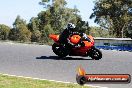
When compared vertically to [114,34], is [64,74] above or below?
above

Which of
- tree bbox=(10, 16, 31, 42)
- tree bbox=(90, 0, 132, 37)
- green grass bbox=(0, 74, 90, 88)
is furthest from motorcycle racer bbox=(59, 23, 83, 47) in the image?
tree bbox=(10, 16, 31, 42)

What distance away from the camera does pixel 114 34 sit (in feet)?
305

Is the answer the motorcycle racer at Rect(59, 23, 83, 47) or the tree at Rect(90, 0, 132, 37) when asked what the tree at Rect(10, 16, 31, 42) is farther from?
the motorcycle racer at Rect(59, 23, 83, 47)

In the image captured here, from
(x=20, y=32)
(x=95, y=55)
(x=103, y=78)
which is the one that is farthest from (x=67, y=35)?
(x=20, y=32)

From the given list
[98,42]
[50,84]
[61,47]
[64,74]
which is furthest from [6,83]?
[98,42]

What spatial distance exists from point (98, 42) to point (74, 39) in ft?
169

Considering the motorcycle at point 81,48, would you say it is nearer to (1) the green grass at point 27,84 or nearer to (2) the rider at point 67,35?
(2) the rider at point 67,35

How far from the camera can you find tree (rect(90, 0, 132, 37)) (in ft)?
287

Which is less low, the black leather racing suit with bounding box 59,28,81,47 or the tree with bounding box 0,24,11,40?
the black leather racing suit with bounding box 59,28,81,47

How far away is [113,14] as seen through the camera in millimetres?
88812

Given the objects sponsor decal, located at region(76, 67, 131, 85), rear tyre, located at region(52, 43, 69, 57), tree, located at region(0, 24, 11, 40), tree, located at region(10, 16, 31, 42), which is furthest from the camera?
tree, located at region(0, 24, 11, 40)

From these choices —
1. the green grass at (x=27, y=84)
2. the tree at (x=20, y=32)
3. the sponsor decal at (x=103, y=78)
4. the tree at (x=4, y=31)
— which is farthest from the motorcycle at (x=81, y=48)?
the tree at (x=4, y=31)

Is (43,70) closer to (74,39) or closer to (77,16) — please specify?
(74,39)

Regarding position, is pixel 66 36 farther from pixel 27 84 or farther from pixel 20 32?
pixel 20 32
